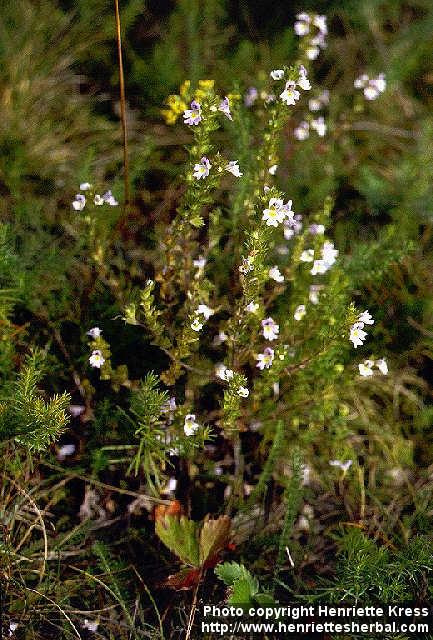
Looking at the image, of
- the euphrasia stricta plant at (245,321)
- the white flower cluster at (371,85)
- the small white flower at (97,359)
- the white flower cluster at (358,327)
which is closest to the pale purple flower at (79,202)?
the euphrasia stricta plant at (245,321)

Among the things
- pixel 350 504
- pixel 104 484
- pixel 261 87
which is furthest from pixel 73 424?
pixel 261 87

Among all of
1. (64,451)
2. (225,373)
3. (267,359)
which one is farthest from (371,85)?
(64,451)

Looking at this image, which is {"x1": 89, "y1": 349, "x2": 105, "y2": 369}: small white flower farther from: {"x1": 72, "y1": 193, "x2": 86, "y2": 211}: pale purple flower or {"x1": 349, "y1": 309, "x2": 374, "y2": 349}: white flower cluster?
{"x1": 349, "y1": 309, "x2": 374, "y2": 349}: white flower cluster

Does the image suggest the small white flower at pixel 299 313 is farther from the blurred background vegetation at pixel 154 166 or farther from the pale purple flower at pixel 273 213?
the pale purple flower at pixel 273 213

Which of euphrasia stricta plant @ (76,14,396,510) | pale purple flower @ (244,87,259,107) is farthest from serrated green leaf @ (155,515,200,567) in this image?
pale purple flower @ (244,87,259,107)

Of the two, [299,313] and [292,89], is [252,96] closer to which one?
[292,89]

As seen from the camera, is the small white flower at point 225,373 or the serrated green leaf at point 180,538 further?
the serrated green leaf at point 180,538
